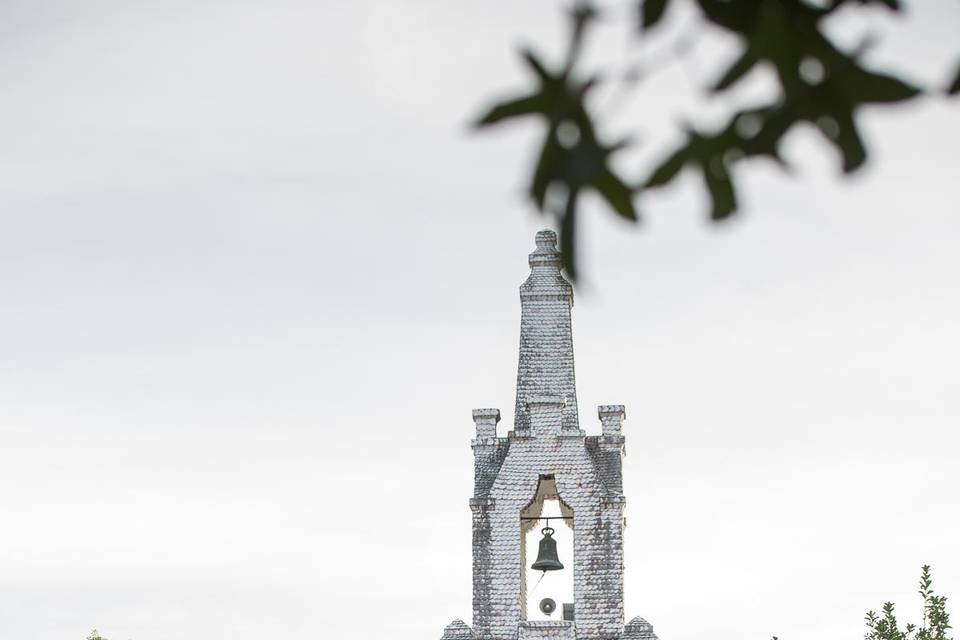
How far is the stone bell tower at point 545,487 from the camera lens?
19.8m

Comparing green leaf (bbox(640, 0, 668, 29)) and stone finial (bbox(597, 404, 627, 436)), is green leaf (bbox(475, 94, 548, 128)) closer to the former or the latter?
green leaf (bbox(640, 0, 668, 29))

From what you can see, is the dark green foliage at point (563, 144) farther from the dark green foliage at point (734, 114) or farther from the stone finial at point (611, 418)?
the stone finial at point (611, 418)

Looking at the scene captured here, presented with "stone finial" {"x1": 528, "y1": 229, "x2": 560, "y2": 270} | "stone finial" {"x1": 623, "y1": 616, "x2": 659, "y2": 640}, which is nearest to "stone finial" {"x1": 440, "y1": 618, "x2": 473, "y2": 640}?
"stone finial" {"x1": 623, "y1": 616, "x2": 659, "y2": 640}

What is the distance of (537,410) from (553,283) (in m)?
1.69

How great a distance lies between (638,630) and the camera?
773 inches

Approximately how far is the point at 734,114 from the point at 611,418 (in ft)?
60.5

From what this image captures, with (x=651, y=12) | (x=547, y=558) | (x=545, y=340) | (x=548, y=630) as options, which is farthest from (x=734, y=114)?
(x=545, y=340)

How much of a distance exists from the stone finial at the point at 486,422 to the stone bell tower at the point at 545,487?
1 centimetres

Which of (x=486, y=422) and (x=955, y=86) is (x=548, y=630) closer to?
(x=486, y=422)

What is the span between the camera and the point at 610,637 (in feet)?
64.3

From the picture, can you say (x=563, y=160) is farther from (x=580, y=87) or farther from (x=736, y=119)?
(x=736, y=119)

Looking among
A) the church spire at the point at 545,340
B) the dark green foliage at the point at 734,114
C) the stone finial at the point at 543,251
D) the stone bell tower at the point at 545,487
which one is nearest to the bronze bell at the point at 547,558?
the stone bell tower at the point at 545,487

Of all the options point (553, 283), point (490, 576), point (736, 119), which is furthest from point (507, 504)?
point (736, 119)

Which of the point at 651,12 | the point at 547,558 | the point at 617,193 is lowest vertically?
the point at 617,193
